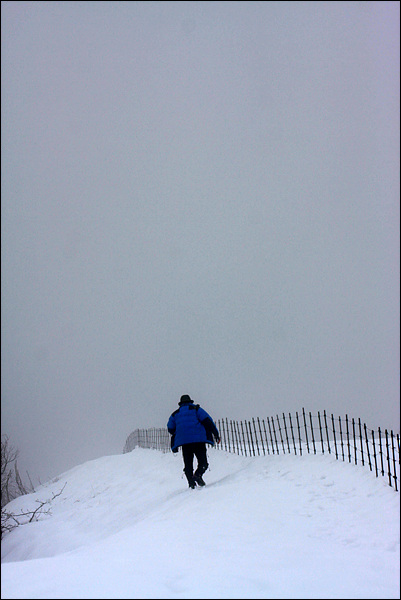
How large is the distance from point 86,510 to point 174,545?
8.73 meters

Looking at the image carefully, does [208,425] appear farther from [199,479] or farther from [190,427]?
[199,479]

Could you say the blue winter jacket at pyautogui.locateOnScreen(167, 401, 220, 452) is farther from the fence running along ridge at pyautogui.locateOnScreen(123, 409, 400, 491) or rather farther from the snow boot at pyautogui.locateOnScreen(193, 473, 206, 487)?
the fence running along ridge at pyautogui.locateOnScreen(123, 409, 400, 491)

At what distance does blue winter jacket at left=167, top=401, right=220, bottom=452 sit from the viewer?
13.0 m

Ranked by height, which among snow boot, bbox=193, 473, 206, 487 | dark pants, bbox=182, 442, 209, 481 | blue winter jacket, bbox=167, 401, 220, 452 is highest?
blue winter jacket, bbox=167, 401, 220, 452

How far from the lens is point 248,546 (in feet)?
23.7

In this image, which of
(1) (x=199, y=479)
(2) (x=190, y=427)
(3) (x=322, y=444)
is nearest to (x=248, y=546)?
(1) (x=199, y=479)

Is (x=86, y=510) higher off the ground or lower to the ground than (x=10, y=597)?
lower

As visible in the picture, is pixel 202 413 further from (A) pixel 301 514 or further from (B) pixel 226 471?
(A) pixel 301 514

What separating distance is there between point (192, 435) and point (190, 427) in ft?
0.61

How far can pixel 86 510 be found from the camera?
15.3 meters

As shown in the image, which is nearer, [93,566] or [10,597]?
[10,597]

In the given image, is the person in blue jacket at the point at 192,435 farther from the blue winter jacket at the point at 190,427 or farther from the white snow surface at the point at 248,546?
the white snow surface at the point at 248,546

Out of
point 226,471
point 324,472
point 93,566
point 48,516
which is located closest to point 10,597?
point 93,566

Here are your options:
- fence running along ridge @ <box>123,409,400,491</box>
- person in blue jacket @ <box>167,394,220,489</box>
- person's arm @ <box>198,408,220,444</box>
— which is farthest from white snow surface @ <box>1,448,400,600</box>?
person's arm @ <box>198,408,220,444</box>
